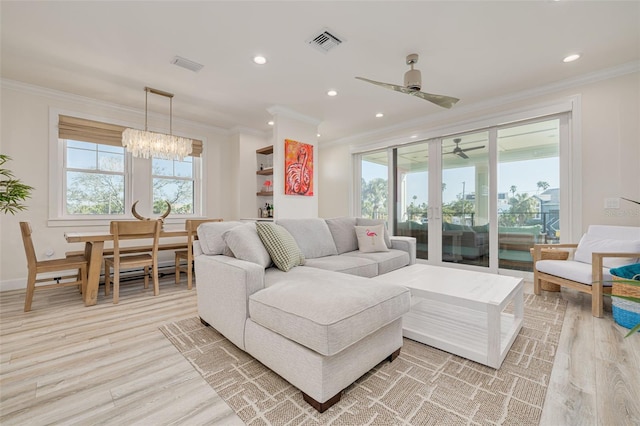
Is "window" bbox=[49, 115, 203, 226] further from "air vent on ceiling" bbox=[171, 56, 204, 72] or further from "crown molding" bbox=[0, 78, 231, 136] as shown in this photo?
"air vent on ceiling" bbox=[171, 56, 204, 72]

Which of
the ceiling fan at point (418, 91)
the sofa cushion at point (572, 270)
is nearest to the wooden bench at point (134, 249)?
the ceiling fan at point (418, 91)

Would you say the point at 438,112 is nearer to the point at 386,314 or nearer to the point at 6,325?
the point at 386,314

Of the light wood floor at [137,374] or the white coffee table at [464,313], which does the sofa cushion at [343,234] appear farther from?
the light wood floor at [137,374]

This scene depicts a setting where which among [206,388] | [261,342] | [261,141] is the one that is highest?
[261,141]

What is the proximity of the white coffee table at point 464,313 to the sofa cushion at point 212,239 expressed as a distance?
139cm

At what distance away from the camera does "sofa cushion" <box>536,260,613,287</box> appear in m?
2.57

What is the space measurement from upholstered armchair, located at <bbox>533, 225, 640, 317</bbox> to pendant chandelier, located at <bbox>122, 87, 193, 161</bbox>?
4.74m

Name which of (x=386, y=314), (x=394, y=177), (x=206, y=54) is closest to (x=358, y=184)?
(x=394, y=177)

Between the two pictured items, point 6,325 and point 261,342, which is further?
point 6,325

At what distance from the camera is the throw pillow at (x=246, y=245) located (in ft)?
6.83

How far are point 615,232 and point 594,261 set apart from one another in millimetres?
755

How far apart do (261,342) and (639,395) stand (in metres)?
2.01

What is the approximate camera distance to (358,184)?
5801 mm

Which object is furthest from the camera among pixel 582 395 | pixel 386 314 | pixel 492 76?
pixel 492 76
